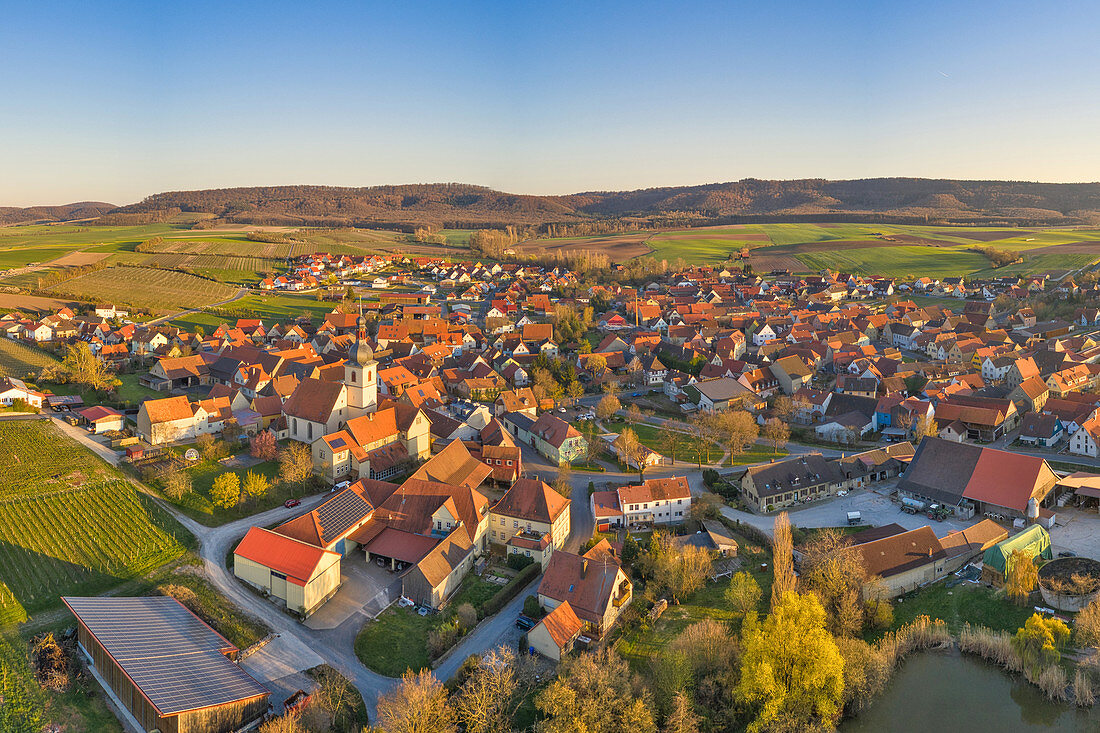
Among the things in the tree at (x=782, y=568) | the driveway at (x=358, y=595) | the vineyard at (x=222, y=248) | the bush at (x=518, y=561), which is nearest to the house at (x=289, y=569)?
the driveway at (x=358, y=595)

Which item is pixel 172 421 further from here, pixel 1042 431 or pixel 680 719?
pixel 1042 431

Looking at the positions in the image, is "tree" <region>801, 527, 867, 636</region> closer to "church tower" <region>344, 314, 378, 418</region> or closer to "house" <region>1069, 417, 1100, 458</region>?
"house" <region>1069, 417, 1100, 458</region>

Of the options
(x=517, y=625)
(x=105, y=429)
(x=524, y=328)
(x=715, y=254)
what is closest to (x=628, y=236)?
(x=715, y=254)

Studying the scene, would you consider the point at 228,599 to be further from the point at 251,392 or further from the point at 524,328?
the point at 524,328

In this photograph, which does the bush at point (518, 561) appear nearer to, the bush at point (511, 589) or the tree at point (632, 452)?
the bush at point (511, 589)

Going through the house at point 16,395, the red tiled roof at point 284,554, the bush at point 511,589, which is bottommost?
the bush at point 511,589

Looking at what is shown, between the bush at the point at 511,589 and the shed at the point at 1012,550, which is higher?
the shed at the point at 1012,550

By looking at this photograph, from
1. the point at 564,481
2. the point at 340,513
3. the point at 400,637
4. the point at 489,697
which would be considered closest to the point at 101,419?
the point at 340,513
